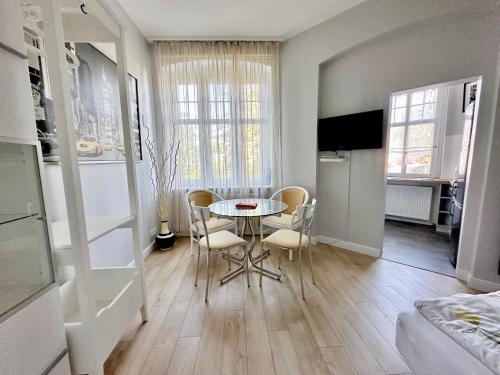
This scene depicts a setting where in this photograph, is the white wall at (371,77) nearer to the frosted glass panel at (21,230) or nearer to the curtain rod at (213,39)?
the curtain rod at (213,39)

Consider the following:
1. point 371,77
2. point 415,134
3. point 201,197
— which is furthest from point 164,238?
point 415,134

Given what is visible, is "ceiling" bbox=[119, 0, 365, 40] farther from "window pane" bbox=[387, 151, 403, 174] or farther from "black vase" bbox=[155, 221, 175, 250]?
"window pane" bbox=[387, 151, 403, 174]

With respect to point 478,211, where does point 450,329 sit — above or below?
below

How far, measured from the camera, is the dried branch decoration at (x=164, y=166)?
326 centimetres

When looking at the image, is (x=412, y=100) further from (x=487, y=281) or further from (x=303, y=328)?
(x=303, y=328)

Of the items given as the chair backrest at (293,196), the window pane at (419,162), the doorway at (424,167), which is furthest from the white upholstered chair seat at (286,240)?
the window pane at (419,162)

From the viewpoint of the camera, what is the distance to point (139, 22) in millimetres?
2750

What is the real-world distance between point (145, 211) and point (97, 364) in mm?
2071

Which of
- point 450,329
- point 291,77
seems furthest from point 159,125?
point 450,329

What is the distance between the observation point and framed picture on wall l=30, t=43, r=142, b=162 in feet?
4.69

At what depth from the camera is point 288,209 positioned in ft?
10.7

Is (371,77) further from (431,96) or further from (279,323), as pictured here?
(279,323)

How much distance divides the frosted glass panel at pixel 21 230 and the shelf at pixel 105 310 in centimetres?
29

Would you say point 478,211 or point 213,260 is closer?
point 478,211
